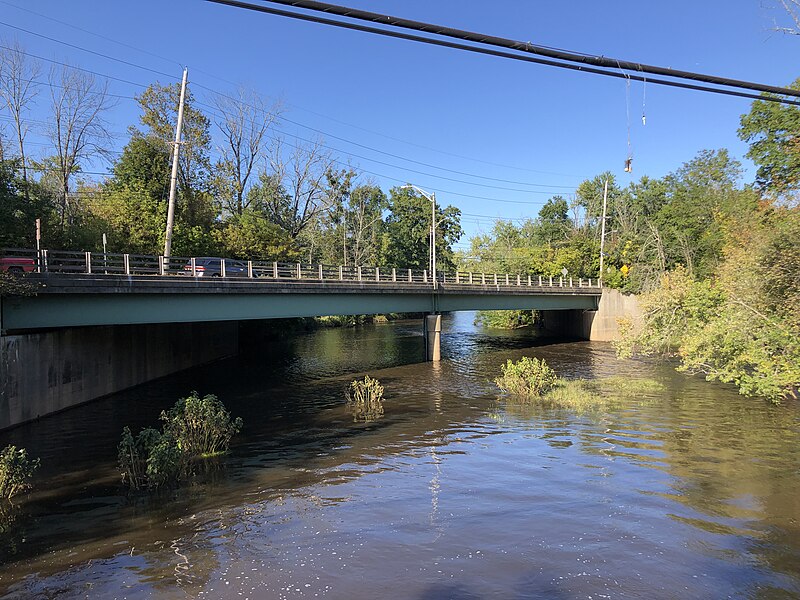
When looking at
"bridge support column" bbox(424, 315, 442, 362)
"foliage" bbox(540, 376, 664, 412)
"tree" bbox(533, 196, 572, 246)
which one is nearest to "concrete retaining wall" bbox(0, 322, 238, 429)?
"bridge support column" bbox(424, 315, 442, 362)

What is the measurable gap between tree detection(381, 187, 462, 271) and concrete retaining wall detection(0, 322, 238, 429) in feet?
150

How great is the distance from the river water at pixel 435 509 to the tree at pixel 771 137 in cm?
2597

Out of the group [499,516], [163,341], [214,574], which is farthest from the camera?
[163,341]

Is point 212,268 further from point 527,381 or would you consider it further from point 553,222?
point 553,222

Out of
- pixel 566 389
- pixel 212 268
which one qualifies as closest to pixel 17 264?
pixel 212 268

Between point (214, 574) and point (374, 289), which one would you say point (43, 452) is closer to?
point (214, 574)

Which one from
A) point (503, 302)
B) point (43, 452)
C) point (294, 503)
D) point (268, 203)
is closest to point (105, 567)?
point (294, 503)

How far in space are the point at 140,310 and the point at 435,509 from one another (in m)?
16.4

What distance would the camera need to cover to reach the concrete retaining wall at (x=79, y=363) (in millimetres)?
15906

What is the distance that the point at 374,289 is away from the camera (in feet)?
101

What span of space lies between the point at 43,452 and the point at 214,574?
407 inches

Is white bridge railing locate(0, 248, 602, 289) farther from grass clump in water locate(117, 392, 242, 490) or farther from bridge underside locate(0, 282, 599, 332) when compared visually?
grass clump in water locate(117, 392, 242, 490)

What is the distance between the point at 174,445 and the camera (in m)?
12.7

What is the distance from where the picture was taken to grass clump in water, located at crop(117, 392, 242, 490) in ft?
36.7
